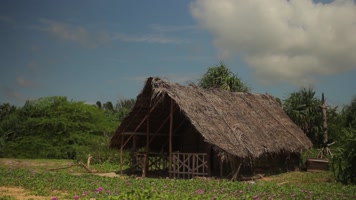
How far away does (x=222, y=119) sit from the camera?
17.7 meters

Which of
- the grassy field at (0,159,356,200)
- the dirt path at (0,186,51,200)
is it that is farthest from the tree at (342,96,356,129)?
the dirt path at (0,186,51,200)

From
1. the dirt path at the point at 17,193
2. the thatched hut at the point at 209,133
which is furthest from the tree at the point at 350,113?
the dirt path at the point at 17,193

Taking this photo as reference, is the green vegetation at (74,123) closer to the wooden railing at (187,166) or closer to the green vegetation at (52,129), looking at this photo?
the green vegetation at (52,129)

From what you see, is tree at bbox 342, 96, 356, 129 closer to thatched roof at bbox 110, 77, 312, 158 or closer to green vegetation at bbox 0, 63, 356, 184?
green vegetation at bbox 0, 63, 356, 184

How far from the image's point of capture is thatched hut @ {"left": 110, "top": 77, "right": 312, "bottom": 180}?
54.6 feet

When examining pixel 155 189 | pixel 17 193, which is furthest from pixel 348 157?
pixel 17 193

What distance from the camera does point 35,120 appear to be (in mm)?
31844

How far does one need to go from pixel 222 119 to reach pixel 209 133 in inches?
67.3

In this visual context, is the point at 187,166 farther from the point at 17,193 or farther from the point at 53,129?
A: the point at 53,129

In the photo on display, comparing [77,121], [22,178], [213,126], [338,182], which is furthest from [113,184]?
[77,121]

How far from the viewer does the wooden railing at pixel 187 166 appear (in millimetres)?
17191

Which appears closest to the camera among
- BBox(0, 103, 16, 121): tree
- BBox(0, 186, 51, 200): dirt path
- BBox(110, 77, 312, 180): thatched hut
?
BBox(0, 186, 51, 200): dirt path

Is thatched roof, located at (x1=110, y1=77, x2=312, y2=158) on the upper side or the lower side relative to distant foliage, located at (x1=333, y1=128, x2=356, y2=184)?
upper

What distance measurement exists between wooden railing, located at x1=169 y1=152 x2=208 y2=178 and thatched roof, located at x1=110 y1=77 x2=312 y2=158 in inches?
54.0
